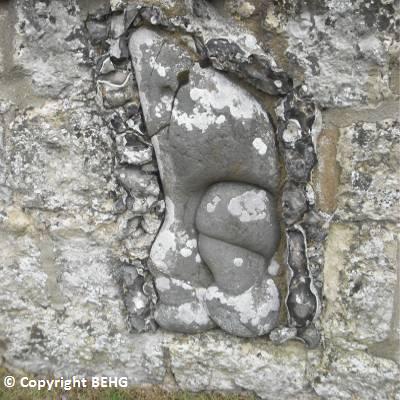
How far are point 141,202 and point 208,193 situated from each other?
0.16 metres

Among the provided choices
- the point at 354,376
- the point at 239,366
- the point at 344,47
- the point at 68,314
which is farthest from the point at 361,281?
the point at 68,314

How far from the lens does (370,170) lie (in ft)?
3.80

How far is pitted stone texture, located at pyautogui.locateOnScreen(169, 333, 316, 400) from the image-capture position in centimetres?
137

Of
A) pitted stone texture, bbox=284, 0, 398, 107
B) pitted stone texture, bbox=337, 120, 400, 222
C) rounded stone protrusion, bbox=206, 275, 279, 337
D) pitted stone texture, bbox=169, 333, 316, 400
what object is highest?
pitted stone texture, bbox=284, 0, 398, 107

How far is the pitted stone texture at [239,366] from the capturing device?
1.37 meters

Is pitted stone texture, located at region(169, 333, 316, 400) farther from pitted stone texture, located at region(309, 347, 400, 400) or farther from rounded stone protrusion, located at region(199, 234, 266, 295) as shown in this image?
rounded stone protrusion, located at region(199, 234, 266, 295)

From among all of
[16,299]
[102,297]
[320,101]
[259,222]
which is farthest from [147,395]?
[320,101]

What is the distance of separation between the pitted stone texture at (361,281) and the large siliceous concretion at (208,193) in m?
0.14

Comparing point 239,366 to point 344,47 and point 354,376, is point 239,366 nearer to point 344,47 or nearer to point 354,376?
point 354,376

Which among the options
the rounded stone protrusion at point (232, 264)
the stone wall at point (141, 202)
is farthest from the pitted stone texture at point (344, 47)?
the rounded stone protrusion at point (232, 264)

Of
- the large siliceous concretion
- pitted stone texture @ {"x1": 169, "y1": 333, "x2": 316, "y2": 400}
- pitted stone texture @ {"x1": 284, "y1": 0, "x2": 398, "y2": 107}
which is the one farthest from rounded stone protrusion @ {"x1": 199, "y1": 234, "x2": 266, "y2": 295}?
pitted stone texture @ {"x1": 284, "y1": 0, "x2": 398, "y2": 107}

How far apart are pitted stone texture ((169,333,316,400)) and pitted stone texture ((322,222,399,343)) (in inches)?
5.7

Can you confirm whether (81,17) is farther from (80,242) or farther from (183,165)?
(80,242)

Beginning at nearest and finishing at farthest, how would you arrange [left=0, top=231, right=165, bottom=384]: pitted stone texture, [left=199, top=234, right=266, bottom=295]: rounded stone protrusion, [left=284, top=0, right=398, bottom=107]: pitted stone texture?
[left=284, top=0, right=398, bottom=107]: pitted stone texture
[left=199, top=234, right=266, bottom=295]: rounded stone protrusion
[left=0, top=231, right=165, bottom=384]: pitted stone texture
